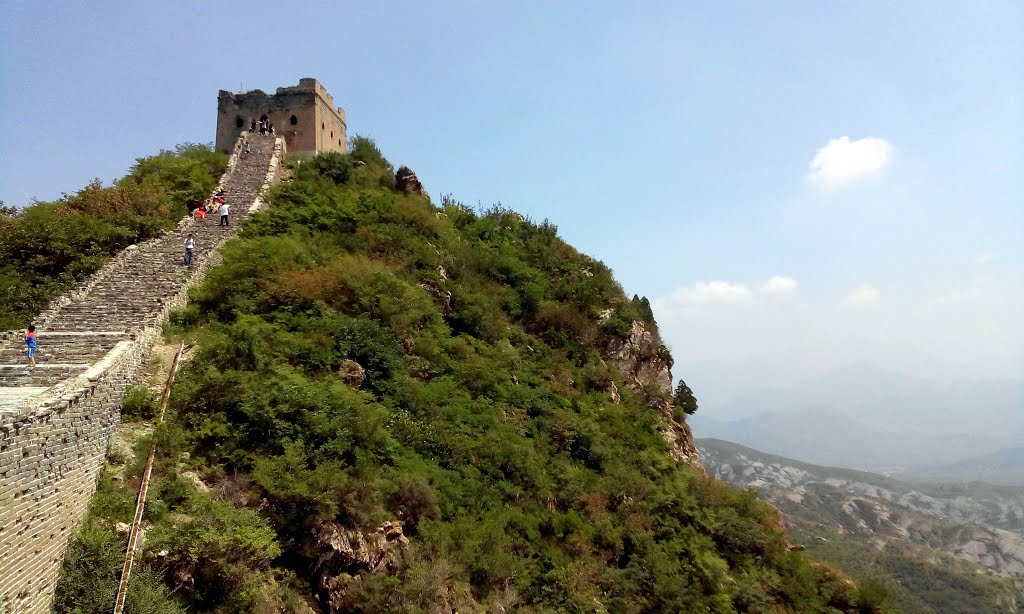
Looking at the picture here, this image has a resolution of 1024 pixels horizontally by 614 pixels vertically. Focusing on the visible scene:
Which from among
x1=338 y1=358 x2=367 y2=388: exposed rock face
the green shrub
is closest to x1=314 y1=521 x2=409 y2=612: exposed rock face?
x1=338 y1=358 x2=367 y2=388: exposed rock face

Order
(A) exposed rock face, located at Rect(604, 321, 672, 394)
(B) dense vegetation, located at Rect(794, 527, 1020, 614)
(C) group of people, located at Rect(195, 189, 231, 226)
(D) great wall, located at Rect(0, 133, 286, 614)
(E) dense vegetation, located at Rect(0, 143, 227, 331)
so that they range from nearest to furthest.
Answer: (D) great wall, located at Rect(0, 133, 286, 614)
(E) dense vegetation, located at Rect(0, 143, 227, 331)
(C) group of people, located at Rect(195, 189, 231, 226)
(A) exposed rock face, located at Rect(604, 321, 672, 394)
(B) dense vegetation, located at Rect(794, 527, 1020, 614)

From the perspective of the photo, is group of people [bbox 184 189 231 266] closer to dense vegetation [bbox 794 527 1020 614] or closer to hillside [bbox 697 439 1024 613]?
hillside [bbox 697 439 1024 613]

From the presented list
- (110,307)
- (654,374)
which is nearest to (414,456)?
(110,307)

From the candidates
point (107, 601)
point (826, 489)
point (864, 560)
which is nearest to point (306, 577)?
point (107, 601)

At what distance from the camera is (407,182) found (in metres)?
26.8

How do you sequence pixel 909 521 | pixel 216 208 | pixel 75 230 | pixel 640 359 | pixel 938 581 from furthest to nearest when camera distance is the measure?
pixel 909 521 < pixel 938 581 < pixel 640 359 < pixel 216 208 < pixel 75 230

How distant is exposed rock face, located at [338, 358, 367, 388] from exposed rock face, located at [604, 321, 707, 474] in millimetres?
11389

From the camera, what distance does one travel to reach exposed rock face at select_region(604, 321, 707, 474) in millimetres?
21266

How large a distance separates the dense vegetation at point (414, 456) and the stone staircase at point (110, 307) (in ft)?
2.86

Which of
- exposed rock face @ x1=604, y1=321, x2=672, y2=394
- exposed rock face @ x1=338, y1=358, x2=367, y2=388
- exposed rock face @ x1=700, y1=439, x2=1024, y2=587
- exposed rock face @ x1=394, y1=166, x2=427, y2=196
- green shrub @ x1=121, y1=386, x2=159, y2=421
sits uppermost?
exposed rock face @ x1=394, y1=166, x2=427, y2=196

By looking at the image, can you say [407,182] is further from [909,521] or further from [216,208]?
[909,521]

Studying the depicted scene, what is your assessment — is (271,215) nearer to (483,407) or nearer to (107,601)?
(483,407)

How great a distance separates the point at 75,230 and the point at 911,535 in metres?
157

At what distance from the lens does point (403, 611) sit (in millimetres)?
9406
